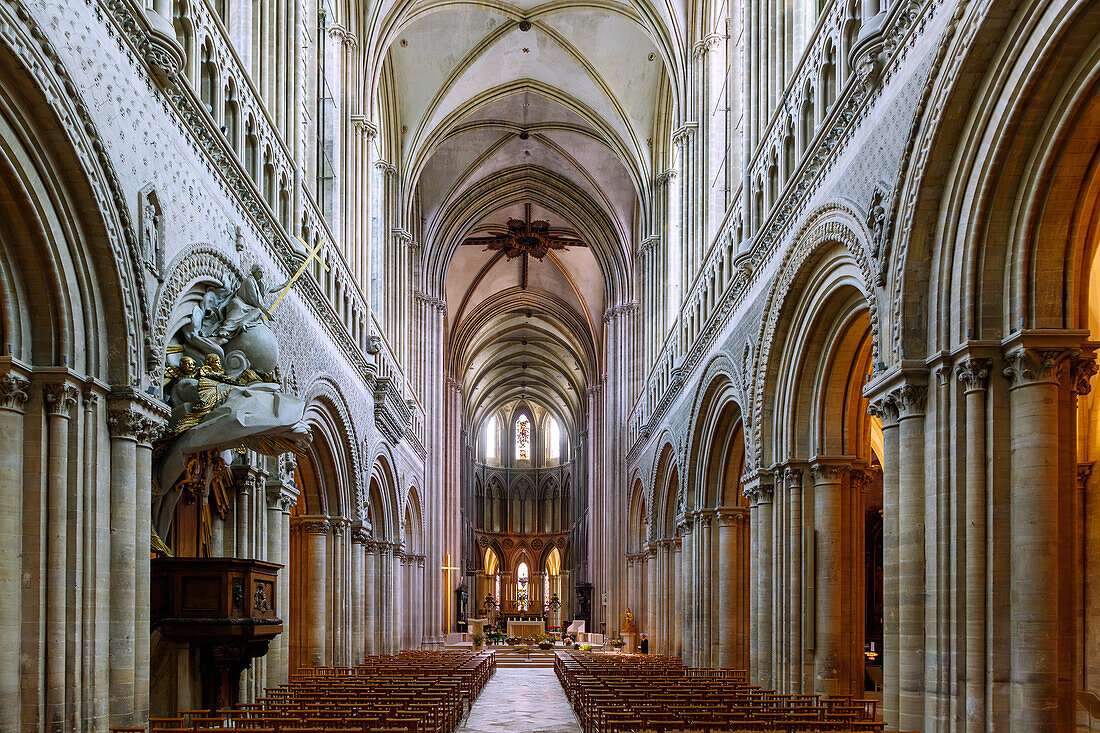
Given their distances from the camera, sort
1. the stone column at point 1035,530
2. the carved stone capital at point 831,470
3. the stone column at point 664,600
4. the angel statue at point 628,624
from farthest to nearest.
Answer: the angel statue at point 628,624 < the stone column at point 664,600 < the carved stone capital at point 831,470 < the stone column at point 1035,530

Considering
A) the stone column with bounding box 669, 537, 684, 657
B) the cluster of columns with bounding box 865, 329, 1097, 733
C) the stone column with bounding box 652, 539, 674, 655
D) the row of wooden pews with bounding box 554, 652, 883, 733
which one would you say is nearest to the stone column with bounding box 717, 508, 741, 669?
the row of wooden pews with bounding box 554, 652, 883, 733

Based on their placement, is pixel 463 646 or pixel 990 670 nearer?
pixel 990 670

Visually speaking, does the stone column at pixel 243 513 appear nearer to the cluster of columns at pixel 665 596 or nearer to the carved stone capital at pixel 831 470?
the carved stone capital at pixel 831 470

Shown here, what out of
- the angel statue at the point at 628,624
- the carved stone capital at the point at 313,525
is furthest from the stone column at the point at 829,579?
the angel statue at the point at 628,624

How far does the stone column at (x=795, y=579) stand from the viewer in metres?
16.2

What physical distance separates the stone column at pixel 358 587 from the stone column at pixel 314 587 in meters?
2.17

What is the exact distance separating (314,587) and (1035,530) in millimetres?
15896

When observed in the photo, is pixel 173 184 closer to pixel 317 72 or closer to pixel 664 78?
pixel 317 72

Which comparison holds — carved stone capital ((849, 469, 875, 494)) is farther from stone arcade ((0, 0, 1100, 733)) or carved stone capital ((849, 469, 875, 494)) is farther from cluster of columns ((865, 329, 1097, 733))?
cluster of columns ((865, 329, 1097, 733))

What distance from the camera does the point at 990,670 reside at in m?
9.51

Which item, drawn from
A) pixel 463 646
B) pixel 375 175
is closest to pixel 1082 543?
pixel 375 175

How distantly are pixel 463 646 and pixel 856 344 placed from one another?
30.2 metres

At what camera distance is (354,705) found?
13.1 meters

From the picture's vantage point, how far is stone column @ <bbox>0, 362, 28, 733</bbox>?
29.7ft
